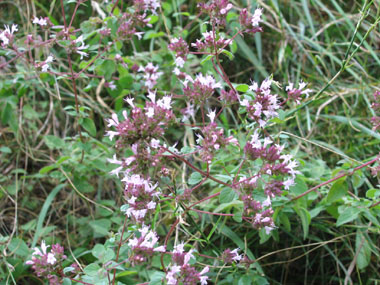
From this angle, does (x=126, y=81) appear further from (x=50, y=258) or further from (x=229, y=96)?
(x=50, y=258)

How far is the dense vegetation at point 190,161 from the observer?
135 centimetres

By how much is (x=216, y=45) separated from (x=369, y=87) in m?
1.48

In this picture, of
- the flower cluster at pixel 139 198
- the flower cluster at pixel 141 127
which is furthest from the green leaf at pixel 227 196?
the flower cluster at pixel 141 127

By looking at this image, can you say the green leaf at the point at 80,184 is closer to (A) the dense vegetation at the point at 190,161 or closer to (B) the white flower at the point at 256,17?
(A) the dense vegetation at the point at 190,161

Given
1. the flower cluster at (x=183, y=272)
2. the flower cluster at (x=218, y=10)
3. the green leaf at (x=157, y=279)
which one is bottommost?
the green leaf at (x=157, y=279)

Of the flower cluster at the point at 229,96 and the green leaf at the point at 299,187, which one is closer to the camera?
the flower cluster at the point at 229,96

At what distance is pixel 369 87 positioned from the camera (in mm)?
2568

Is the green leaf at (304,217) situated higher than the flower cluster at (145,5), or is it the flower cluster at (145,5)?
the flower cluster at (145,5)

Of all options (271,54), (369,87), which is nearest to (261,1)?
(271,54)

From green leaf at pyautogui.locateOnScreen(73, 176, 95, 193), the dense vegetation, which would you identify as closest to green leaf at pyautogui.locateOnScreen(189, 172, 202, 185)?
the dense vegetation

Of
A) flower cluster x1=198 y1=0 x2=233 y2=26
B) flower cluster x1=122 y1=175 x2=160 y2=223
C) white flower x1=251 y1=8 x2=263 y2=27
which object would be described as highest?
flower cluster x1=198 y1=0 x2=233 y2=26

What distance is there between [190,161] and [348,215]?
3.08 feet

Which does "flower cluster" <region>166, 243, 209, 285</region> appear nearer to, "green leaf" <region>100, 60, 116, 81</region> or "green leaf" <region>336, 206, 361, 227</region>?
"green leaf" <region>336, 206, 361, 227</region>

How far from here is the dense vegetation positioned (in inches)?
53.2
